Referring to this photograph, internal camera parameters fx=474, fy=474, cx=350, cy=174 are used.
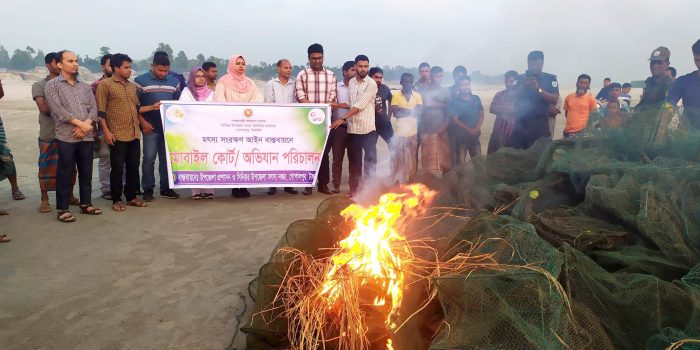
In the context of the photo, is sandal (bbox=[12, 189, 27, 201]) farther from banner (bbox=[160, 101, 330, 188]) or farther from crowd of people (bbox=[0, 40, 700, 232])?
banner (bbox=[160, 101, 330, 188])

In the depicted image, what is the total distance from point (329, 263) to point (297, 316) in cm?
40

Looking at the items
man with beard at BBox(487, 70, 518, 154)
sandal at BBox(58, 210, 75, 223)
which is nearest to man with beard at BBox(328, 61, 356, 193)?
man with beard at BBox(487, 70, 518, 154)

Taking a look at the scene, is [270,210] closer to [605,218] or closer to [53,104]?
[53,104]

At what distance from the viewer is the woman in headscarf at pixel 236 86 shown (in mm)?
7137

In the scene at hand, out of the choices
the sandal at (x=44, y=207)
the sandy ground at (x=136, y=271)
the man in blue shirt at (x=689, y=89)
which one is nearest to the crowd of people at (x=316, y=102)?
the man in blue shirt at (x=689, y=89)

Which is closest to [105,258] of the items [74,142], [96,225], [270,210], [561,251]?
[96,225]

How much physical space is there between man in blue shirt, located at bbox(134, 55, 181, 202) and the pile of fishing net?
394 cm

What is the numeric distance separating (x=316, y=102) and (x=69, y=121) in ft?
10.9

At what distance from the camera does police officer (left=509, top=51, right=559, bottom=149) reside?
292 inches

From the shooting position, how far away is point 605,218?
3.45 m

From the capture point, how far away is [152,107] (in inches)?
265

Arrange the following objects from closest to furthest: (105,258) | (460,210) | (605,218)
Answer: (605,218) → (460,210) → (105,258)

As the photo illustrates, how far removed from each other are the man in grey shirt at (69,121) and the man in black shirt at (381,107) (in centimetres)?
412

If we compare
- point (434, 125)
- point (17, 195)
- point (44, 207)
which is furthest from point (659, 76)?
point (17, 195)
